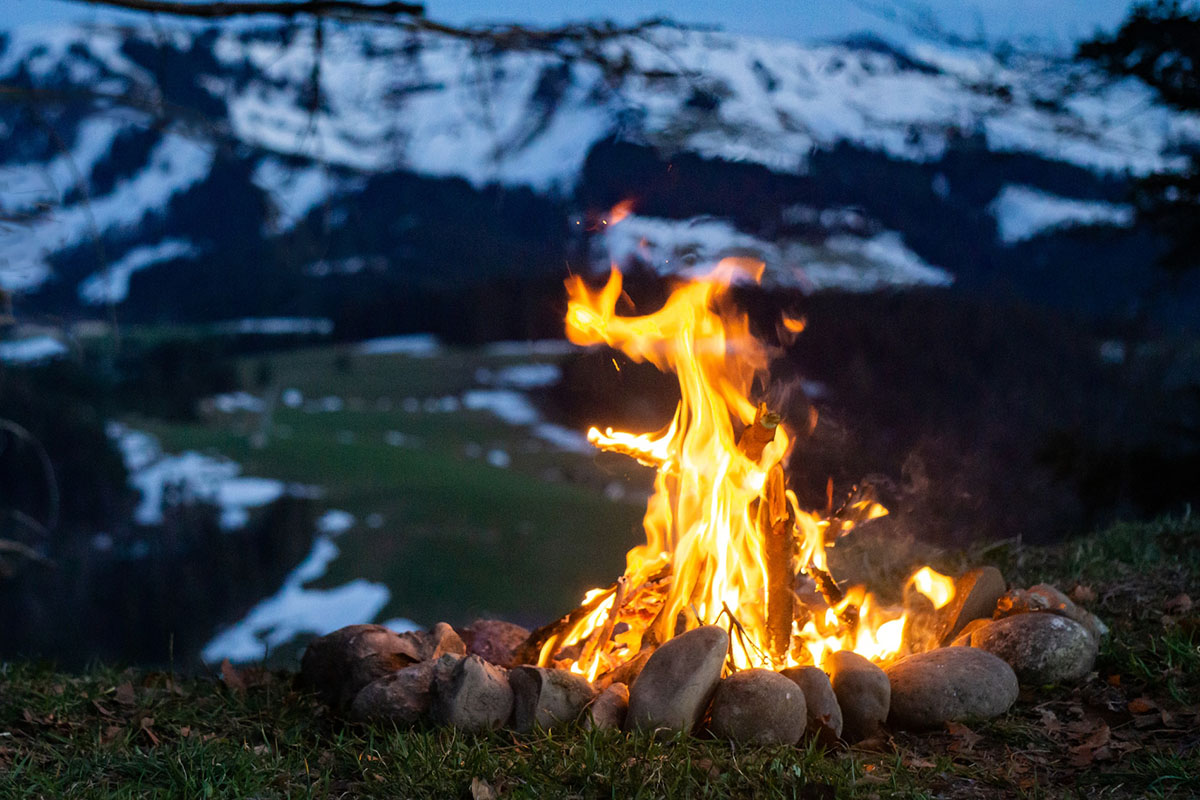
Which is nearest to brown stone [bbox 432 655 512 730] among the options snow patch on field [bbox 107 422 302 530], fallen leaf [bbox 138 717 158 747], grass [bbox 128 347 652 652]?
fallen leaf [bbox 138 717 158 747]

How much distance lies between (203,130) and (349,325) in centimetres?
961

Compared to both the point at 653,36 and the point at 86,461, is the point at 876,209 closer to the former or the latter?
the point at 653,36

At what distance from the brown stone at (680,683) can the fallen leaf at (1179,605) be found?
220cm

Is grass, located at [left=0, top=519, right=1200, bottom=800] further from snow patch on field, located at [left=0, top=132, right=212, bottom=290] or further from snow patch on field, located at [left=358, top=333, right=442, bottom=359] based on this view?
snow patch on field, located at [left=358, top=333, right=442, bottom=359]

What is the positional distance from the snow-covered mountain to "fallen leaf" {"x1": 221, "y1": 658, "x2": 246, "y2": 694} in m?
1.57

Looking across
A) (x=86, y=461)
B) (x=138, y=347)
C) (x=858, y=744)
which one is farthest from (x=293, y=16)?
(x=86, y=461)

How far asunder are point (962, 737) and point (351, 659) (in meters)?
2.21

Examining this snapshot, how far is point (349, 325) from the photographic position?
12.2 metres

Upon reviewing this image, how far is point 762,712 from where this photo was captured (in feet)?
9.53

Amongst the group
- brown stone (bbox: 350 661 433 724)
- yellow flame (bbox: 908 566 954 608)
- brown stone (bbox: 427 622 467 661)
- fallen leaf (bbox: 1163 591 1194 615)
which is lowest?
brown stone (bbox: 427 622 467 661)

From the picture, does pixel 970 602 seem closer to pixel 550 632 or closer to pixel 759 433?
pixel 759 433

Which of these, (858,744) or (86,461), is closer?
(858,744)

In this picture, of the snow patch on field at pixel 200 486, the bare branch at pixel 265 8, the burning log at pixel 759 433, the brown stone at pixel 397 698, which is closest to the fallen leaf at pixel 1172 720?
the burning log at pixel 759 433

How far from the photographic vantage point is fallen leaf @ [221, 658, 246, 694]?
3.68 meters
